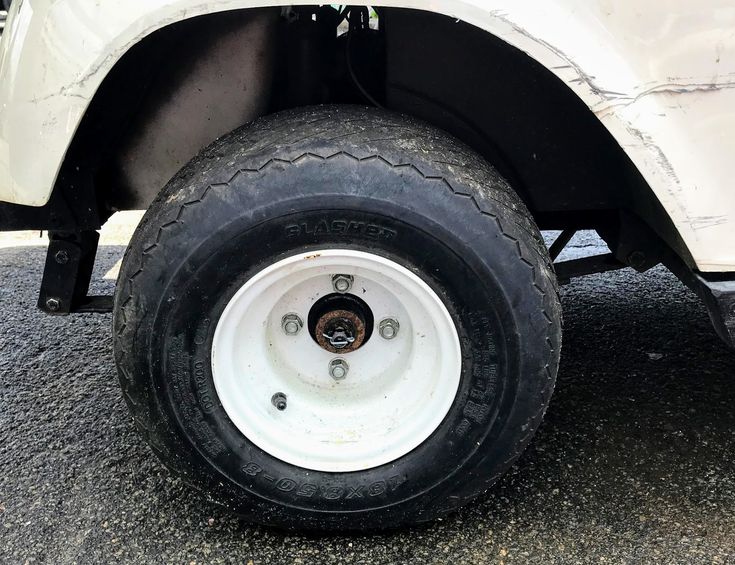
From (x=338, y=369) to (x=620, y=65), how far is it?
1.09 meters

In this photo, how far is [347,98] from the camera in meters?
2.44

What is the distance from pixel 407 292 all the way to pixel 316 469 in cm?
54

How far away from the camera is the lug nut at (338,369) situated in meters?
2.09

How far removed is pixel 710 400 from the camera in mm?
2678

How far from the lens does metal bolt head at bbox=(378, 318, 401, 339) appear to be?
2055mm

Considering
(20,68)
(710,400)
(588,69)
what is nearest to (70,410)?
(20,68)

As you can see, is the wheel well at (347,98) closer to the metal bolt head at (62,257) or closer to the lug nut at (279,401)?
the metal bolt head at (62,257)

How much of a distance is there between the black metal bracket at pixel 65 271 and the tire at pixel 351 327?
0.51m

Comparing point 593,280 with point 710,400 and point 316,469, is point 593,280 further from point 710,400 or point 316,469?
point 316,469

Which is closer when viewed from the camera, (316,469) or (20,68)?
(20,68)

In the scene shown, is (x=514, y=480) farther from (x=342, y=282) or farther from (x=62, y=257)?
(x=62, y=257)

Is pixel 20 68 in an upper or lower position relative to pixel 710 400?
upper

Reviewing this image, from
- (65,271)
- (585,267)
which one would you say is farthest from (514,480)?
(65,271)

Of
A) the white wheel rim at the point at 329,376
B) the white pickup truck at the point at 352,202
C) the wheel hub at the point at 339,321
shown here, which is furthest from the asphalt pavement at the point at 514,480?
the wheel hub at the point at 339,321
